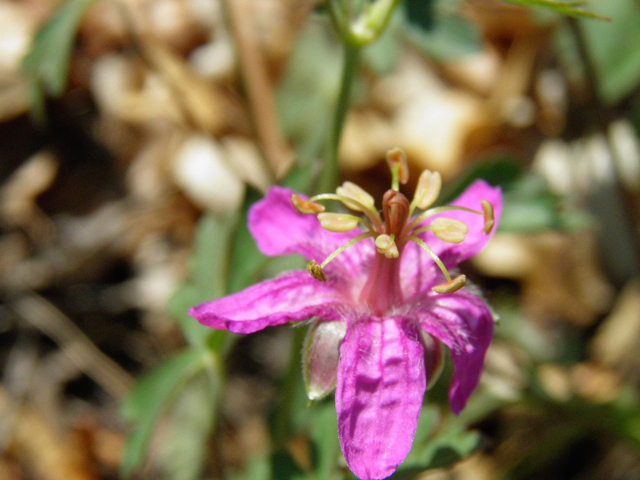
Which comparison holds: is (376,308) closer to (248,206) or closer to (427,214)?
(427,214)

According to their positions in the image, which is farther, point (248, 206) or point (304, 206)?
point (248, 206)

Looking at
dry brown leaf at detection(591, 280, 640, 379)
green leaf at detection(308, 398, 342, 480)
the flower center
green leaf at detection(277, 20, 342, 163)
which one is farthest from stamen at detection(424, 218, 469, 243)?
dry brown leaf at detection(591, 280, 640, 379)

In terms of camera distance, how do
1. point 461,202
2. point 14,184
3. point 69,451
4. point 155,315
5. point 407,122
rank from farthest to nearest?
point 407,122 → point 14,184 → point 155,315 → point 69,451 → point 461,202

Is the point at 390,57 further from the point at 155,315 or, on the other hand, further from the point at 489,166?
the point at 155,315

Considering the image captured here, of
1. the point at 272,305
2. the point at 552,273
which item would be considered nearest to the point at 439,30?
the point at 272,305

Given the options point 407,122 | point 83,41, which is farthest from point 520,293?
point 83,41

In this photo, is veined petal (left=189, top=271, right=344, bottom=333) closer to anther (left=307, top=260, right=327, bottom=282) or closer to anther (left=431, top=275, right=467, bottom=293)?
anther (left=307, top=260, right=327, bottom=282)

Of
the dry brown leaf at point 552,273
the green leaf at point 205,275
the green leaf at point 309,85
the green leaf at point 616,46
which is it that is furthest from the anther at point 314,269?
A: the green leaf at point 616,46
